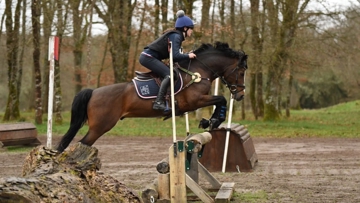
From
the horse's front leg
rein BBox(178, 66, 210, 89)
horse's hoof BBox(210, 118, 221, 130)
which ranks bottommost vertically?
horse's hoof BBox(210, 118, 221, 130)

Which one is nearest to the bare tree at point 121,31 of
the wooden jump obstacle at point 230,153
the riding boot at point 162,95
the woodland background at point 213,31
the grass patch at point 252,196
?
the woodland background at point 213,31

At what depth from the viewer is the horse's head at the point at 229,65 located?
1056cm

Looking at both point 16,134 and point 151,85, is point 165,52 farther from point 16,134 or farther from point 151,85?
point 16,134

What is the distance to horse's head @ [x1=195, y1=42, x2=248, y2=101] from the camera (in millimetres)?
10562

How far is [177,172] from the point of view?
26.2ft

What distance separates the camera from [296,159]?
15.0 m

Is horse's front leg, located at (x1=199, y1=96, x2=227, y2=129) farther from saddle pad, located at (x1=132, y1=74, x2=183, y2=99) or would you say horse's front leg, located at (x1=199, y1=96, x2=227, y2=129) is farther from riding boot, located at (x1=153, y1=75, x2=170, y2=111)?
riding boot, located at (x1=153, y1=75, x2=170, y2=111)

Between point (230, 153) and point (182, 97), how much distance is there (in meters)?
3.07

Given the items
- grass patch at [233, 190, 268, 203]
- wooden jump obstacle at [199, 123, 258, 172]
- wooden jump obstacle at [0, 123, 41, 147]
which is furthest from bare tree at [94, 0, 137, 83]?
grass patch at [233, 190, 268, 203]

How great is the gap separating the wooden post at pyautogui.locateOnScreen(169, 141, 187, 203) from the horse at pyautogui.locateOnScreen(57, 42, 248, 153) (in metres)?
1.93

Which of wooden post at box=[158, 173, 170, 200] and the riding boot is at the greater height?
the riding boot

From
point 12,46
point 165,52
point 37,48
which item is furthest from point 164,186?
point 12,46

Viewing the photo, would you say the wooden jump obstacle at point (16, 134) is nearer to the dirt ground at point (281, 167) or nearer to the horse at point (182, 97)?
the dirt ground at point (281, 167)

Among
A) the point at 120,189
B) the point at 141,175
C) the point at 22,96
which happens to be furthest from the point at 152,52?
the point at 22,96
